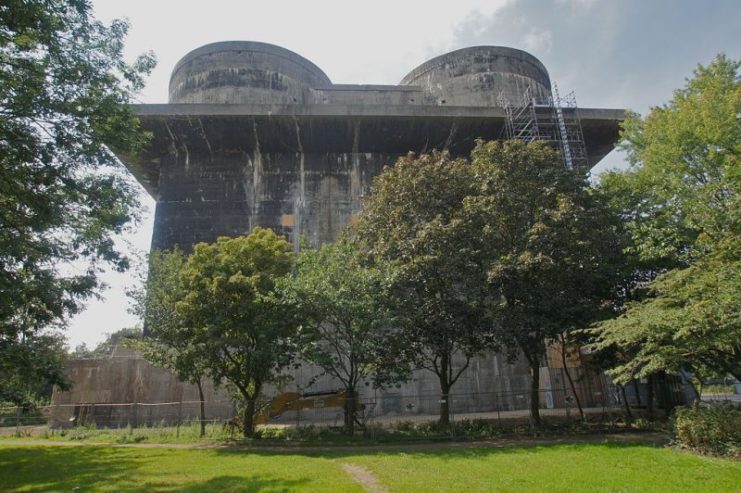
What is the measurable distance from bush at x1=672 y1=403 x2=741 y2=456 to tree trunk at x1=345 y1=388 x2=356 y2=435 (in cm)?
997

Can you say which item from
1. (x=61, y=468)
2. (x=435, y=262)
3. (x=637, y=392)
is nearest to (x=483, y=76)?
(x=435, y=262)

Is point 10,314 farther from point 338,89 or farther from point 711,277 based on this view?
point 338,89

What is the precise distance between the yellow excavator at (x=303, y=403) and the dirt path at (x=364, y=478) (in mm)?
6069

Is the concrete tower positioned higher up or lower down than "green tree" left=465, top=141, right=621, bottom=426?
higher up

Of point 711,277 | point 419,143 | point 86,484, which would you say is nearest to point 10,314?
point 86,484

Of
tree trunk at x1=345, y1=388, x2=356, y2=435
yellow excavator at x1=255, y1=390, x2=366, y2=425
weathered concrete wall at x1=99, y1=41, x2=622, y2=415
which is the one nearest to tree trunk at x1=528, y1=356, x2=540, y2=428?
yellow excavator at x1=255, y1=390, x2=366, y2=425

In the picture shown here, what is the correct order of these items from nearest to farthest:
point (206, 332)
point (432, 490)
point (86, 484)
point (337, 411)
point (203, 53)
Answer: point (432, 490) < point (86, 484) < point (206, 332) < point (337, 411) < point (203, 53)

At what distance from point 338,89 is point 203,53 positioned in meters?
10.4

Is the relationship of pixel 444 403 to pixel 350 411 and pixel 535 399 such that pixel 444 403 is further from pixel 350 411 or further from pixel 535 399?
pixel 350 411

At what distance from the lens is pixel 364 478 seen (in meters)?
9.88

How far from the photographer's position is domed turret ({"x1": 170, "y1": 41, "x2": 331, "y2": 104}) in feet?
112

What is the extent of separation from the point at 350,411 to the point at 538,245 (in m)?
8.93

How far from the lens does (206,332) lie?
16156 mm

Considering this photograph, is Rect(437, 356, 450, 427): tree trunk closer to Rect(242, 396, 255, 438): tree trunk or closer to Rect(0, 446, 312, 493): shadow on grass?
Rect(242, 396, 255, 438): tree trunk
